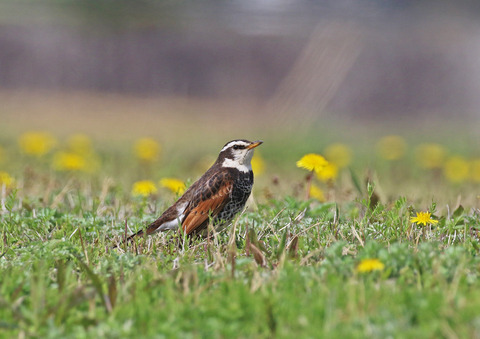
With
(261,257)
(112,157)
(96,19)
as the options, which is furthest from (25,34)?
(261,257)

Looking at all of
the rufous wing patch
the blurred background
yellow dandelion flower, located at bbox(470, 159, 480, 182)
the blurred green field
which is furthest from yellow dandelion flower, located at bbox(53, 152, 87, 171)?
yellow dandelion flower, located at bbox(470, 159, 480, 182)

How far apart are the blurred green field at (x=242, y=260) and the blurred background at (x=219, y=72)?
12.1ft

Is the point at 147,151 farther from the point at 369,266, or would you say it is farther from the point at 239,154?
the point at 369,266

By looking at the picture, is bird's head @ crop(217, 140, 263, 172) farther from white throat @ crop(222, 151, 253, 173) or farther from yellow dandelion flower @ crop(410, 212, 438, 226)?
yellow dandelion flower @ crop(410, 212, 438, 226)

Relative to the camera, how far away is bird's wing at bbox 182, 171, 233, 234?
5.89 meters

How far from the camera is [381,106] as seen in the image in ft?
49.4

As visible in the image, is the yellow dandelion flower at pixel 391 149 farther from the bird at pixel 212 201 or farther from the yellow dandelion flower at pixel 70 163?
the bird at pixel 212 201

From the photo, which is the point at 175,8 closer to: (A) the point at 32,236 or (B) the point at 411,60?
(B) the point at 411,60

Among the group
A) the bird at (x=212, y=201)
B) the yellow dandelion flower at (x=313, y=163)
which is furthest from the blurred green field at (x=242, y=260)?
the yellow dandelion flower at (x=313, y=163)

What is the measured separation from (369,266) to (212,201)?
2269 mm

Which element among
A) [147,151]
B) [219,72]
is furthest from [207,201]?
[219,72]

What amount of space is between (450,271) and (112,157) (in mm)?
8300

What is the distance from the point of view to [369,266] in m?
3.94

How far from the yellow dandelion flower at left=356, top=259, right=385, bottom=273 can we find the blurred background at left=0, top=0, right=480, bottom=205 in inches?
369
